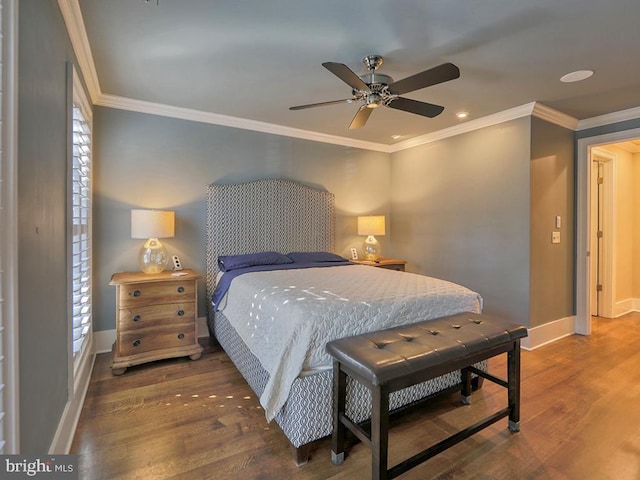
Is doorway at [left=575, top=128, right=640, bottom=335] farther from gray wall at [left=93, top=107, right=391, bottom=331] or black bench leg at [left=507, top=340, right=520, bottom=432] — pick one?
gray wall at [left=93, top=107, right=391, bottom=331]

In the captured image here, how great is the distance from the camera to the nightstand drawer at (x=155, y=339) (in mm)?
2717

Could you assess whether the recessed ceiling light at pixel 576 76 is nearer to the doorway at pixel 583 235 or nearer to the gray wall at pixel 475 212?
the gray wall at pixel 475 212

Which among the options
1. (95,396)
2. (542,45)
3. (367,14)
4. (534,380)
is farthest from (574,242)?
(95,396)

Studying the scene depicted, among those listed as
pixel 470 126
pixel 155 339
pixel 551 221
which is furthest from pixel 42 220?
pixel 551 221

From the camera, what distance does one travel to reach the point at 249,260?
3.35 meters

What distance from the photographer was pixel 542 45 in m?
2.17

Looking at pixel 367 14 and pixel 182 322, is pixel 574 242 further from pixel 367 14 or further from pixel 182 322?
pixel 182 322

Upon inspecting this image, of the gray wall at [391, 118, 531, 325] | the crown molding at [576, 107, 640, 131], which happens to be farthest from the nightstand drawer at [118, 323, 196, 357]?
the crown molding at [576, 107, 640, 131]

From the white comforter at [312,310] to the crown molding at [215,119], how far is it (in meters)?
1.85

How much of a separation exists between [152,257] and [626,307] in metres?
6.34

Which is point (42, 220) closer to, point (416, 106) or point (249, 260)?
point (249, 260)

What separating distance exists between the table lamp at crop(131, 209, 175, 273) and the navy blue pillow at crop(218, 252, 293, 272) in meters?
0.55

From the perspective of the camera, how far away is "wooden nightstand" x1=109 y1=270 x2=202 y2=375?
8.86 feet

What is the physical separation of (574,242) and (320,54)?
358 cm
